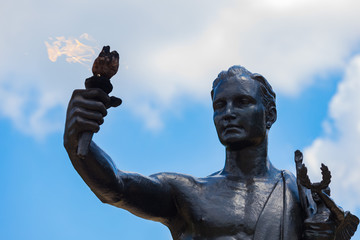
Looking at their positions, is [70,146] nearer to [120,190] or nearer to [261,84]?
[120,190]

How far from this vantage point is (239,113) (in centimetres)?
805

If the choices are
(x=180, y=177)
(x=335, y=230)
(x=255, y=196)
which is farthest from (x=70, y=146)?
(x=335, y=230)

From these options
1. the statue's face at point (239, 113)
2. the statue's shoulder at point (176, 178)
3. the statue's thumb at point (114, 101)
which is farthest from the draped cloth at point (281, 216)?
the statue's thumb at point (114, 101)

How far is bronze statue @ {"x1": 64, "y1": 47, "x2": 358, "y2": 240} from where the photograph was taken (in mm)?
7238

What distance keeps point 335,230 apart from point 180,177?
1.82 metres

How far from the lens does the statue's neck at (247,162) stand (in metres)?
8.27

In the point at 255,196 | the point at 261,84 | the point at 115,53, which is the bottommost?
the point at 255,196

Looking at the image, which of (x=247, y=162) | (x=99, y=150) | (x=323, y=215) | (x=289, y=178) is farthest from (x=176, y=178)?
(x=323, y=215)

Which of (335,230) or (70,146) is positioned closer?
(70,146)

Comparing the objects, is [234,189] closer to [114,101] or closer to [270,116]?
[270,116]

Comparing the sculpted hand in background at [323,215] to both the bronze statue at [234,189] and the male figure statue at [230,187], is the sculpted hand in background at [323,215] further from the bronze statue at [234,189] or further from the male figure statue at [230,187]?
the male figure statue at [230,187]

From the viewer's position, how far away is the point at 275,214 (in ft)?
25.2

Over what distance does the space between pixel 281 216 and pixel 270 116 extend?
4.58 feet

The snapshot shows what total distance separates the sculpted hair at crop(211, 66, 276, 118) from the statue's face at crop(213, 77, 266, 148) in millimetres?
75
